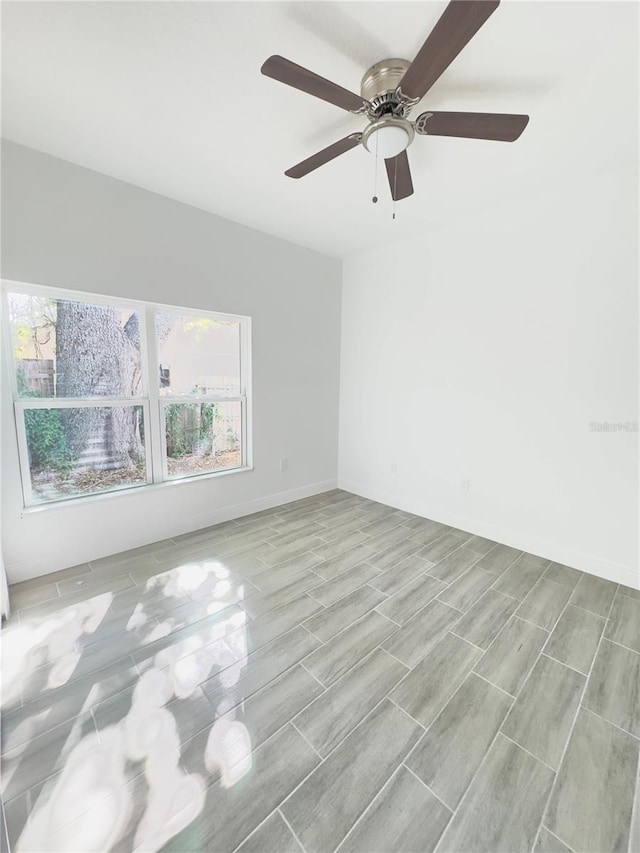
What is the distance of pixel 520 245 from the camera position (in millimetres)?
2670

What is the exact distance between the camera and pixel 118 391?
8.67ft

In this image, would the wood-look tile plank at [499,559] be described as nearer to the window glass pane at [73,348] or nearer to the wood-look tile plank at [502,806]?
the wood-look tile plank at [502,806]

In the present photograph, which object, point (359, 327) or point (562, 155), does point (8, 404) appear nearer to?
point (359, 327)

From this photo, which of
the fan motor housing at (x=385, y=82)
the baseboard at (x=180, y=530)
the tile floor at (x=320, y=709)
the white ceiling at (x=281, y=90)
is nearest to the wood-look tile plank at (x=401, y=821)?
the tile floor at (x=320, y=709)

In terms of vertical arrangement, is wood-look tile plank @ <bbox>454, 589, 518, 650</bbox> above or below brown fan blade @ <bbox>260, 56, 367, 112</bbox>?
below

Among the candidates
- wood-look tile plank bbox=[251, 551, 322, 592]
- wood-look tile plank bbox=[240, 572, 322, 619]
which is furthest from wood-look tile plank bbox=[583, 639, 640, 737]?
wood-look tile plank bbox=[251, 551, 322, 592]

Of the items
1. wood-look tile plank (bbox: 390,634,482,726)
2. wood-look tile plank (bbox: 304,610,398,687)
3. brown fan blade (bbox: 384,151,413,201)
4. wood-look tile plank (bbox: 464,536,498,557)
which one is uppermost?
brown fan blade (bbox: 384,151,413,201)

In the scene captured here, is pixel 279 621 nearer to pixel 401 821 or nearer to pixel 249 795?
pixel 249 795

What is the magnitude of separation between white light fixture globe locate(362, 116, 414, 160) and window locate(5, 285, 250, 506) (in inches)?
74.6

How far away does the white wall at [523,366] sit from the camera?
7.61 feet

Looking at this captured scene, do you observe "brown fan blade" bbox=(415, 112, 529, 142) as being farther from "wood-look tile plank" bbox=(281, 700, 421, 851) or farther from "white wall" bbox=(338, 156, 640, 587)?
"wood-look tile plank" bbox=(281, 700, 421, 851)

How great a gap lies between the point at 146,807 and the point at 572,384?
3179 millimetres

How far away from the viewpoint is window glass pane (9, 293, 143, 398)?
2246 mm

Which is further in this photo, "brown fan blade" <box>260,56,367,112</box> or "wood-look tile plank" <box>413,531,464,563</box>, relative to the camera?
"wood-look tile plank" <box>413,531,464,563</box>
